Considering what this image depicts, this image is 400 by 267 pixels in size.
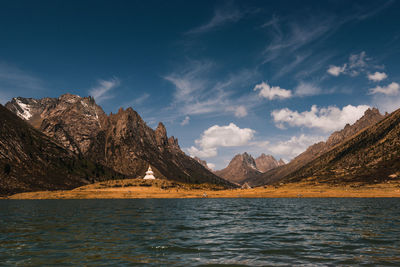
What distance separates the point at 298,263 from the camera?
21234 mm

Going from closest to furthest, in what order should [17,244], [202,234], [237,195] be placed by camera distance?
1. [17,244]
2. [202,234]
3. [237,195]

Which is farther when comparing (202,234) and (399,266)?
(202,234)

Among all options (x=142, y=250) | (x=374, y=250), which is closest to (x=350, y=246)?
(x=374, y=250)

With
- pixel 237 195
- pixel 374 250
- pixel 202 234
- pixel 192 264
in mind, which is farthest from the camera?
pixel 237 195

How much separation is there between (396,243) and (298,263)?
46.3ft

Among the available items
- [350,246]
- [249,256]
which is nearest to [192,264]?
[249,256]

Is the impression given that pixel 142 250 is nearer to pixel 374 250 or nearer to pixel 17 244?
pixel 17 244

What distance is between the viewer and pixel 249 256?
78.1ft

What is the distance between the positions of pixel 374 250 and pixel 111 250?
75.3 feet

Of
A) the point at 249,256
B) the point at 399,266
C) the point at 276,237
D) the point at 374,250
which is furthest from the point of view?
the point at 276,237

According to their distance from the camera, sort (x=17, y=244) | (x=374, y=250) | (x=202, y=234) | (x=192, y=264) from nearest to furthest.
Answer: (x=192, y=264), (x=374, y=250), (x=17, y=244), (x=202, y=234)

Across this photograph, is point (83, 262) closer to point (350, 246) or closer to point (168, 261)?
point (168, 261)

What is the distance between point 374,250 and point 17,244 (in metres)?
33.9

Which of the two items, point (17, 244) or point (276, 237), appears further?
point (276, 237)
